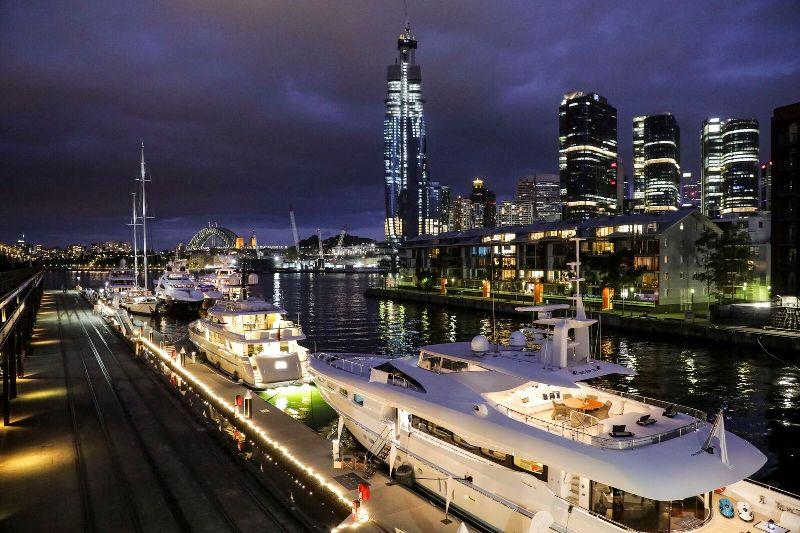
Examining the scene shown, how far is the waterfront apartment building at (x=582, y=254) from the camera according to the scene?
186ft

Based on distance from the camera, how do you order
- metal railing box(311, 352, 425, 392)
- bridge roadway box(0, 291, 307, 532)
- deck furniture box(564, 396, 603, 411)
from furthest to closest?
metal railing box(311, 352, 425, 392) → deck furniture box(564, 396, 603, 411) → bridge roadway box(0, 291, 307, 532)

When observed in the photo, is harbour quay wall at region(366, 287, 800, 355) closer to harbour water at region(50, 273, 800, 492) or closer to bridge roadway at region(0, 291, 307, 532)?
harbour water at region(50, 273, 800, 492)

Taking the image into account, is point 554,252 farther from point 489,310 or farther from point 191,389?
point 191,389

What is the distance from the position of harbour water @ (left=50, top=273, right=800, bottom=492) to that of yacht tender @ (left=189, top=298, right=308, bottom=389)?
117cm

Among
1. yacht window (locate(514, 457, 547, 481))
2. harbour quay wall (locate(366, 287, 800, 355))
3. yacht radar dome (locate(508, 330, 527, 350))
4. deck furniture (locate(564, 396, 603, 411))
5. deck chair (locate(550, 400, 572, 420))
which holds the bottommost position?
harbour quay wall (locate(366, 287, 800, 355))

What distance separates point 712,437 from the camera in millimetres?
11055

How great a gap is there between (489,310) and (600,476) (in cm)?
5485

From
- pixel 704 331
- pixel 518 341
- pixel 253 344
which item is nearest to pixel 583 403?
pixel 518 341

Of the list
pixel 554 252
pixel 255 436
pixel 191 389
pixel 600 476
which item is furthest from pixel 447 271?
pixel 600 476

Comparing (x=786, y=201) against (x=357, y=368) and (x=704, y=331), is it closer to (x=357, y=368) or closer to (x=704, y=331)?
(x=704, y=331)

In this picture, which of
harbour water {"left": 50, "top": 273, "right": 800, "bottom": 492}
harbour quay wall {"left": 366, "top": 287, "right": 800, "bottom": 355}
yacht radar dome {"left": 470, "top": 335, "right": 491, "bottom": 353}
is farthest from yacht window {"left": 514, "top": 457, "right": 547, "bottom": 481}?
harbour quay wall {"left": 366, "top": 287, "right": 800, "bottom": 355}

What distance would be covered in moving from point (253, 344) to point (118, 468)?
13.3m

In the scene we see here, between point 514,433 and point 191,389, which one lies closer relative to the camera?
point 514,433

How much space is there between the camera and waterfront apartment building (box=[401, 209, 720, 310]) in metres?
56.7
